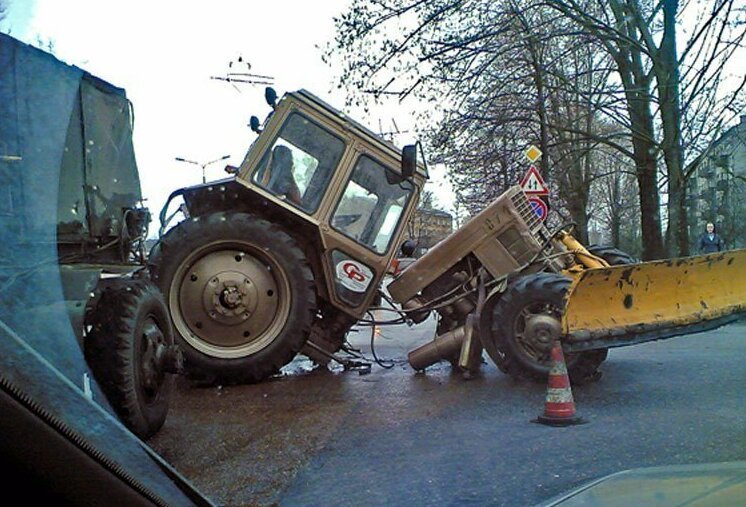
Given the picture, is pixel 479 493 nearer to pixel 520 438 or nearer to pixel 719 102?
pixel 520 438

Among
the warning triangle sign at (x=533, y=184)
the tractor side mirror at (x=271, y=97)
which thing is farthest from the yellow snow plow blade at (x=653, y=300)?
the warning triangle sign at (x=533, y=184)

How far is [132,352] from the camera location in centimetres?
462

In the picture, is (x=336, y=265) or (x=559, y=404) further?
(x=336, y=265)

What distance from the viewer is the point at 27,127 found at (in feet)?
14.1

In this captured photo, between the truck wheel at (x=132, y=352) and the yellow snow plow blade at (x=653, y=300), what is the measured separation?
318 centimetres

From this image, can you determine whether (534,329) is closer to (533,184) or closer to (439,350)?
(439,350)

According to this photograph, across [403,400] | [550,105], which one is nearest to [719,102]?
[550,105]

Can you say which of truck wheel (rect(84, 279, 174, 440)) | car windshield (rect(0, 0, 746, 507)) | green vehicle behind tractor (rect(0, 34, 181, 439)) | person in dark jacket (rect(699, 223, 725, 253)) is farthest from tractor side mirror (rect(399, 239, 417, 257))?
person in dark jacket (rect(699, 223, 725, 253))

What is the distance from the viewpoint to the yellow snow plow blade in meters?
6.32

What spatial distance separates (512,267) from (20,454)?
6.20 m

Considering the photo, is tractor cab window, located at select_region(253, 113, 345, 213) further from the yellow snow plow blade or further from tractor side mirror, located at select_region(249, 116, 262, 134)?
the yellow snow plow blade

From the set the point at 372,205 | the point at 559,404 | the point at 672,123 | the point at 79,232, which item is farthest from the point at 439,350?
the point at 672,123

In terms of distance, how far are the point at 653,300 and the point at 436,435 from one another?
2.46 m

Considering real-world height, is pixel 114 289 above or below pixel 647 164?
below
